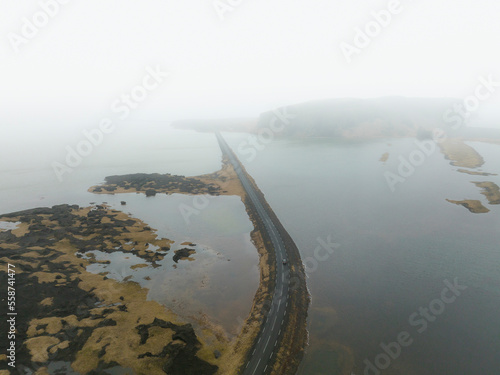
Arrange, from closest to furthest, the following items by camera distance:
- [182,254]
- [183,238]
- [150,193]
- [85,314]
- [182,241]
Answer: [85,314], [182,254], [182,241], [183,238], [150,193]

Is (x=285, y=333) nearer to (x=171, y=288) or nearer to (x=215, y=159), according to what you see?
(x=171, y=288)

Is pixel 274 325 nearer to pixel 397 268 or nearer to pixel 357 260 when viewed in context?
pixel 357 260

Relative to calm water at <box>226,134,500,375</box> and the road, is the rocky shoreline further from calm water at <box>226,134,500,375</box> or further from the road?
calm water at <box>226,134,500,375</box>

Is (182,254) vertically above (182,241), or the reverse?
(182,241)

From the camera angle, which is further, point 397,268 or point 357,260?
point 357,260

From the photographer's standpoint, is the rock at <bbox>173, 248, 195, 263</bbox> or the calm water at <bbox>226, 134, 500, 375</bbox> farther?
the rock at <bbox>173, 248, 195, 263</bbox>

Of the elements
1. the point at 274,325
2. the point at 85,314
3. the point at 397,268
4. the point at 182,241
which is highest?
the point at 397,268

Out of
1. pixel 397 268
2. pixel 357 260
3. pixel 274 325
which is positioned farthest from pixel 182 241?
pixel 397 268

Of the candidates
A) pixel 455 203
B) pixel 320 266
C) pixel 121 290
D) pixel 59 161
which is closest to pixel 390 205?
pixel 455 203

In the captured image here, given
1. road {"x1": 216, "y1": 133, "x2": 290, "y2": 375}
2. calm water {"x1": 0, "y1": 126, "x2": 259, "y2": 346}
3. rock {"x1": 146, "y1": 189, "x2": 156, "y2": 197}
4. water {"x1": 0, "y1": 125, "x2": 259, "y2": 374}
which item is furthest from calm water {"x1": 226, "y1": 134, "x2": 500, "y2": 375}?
rock {"x1": 146, "y1": 189, "x2": 156, "y2": 197}
